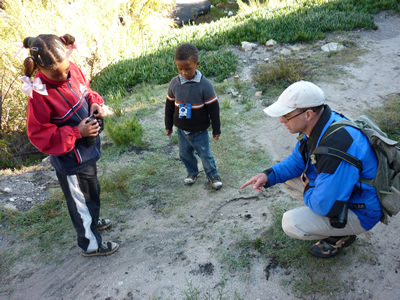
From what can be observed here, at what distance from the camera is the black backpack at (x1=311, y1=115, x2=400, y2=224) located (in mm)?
2021

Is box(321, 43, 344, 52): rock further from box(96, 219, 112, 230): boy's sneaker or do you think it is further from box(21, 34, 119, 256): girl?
box(96, 219, 112, 230): boy's sneaker

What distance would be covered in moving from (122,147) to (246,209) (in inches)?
92.2

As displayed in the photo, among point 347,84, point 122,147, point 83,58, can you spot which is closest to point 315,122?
point 122,147

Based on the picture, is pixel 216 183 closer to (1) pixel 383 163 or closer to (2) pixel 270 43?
(1) pixel 383 163

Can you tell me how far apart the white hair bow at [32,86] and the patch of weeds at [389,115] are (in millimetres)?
4205

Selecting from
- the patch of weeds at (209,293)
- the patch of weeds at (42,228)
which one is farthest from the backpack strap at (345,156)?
the patch of weeds at (42,228)

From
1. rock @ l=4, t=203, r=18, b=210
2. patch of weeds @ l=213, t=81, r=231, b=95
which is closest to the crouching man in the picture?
rock @ l=4, t=203, r=18, b=210

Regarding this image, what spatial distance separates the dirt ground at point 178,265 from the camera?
7.99 ft

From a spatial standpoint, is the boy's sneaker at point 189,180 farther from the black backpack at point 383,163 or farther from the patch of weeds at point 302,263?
the black backpack at point 383,163

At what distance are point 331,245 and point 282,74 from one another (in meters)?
4.24

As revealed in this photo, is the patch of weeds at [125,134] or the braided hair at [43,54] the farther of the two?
the patch of weeds at [125,134]

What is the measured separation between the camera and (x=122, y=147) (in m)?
4.79

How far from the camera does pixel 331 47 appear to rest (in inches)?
279

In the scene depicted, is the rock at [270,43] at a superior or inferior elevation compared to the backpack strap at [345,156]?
inferior
